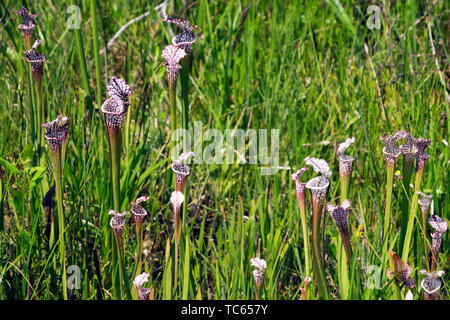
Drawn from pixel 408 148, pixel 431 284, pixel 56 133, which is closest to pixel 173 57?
pixel 56 133

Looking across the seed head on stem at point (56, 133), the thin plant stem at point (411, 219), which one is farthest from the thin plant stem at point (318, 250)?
the seed head on stem at point (56, 133)

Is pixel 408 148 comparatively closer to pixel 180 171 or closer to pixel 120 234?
pixel 180 171

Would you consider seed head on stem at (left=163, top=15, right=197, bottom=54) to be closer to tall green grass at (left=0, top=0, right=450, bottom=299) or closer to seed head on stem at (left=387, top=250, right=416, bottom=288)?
tall green grass at (left=0, top=0, right=450, bottom=299)

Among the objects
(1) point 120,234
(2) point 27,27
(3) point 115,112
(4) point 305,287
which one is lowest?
(4) point 305,287

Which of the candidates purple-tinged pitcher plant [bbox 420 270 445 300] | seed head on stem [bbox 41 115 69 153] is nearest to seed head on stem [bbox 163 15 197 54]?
seed head on stem [bbox 41 115 69 153]

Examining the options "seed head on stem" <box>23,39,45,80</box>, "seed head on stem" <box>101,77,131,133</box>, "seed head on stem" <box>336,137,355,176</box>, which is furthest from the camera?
"seed head on stem" <box>23,39,45,80</box>

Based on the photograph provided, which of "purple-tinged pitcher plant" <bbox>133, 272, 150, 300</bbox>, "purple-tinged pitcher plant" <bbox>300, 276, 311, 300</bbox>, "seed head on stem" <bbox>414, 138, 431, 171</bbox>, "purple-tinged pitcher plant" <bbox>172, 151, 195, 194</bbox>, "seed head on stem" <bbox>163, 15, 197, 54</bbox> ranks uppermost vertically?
"seed head on stem" <bbox>163, 15, 197, 54</bbox>

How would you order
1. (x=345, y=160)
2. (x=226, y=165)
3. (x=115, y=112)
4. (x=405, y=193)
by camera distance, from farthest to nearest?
1. (x=226, y=165)
2. (x=405, y=193)
3. (x=345, y=160)
4. (x=115, y=112)

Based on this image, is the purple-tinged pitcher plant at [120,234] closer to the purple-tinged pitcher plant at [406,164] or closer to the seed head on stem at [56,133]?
the seed head on stem at [56,133]

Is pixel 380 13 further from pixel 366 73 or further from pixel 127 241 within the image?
pixel 127 241

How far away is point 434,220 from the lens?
1035 millimetres

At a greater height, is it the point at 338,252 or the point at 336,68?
the point at 336,68
